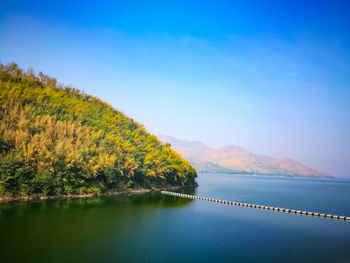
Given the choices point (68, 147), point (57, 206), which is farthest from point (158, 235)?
point (68, 147)

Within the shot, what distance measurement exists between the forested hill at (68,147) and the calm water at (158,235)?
4506 millimetres

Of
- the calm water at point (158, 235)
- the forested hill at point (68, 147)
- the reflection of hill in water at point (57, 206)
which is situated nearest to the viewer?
the calm water at point (158, 235)

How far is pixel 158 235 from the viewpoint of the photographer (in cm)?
1909

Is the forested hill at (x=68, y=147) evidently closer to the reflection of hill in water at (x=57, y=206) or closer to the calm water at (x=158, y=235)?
the reflection of hill in water at (x=57, y=206)

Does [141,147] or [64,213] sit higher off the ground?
[141,147]

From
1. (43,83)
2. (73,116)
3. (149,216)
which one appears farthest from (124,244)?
(43,83)

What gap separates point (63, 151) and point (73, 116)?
14.7m

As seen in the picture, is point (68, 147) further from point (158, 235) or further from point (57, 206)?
point (158, 235)

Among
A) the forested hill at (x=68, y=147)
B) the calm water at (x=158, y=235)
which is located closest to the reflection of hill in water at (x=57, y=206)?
the calm water at (x=158, y=235)

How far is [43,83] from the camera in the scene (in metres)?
52.6

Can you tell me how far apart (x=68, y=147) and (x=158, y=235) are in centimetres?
2282

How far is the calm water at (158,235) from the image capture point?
14.9 metres

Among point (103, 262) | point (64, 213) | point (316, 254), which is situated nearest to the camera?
point (103, 262)

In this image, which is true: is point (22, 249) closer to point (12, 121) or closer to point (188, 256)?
point (188, 256)
